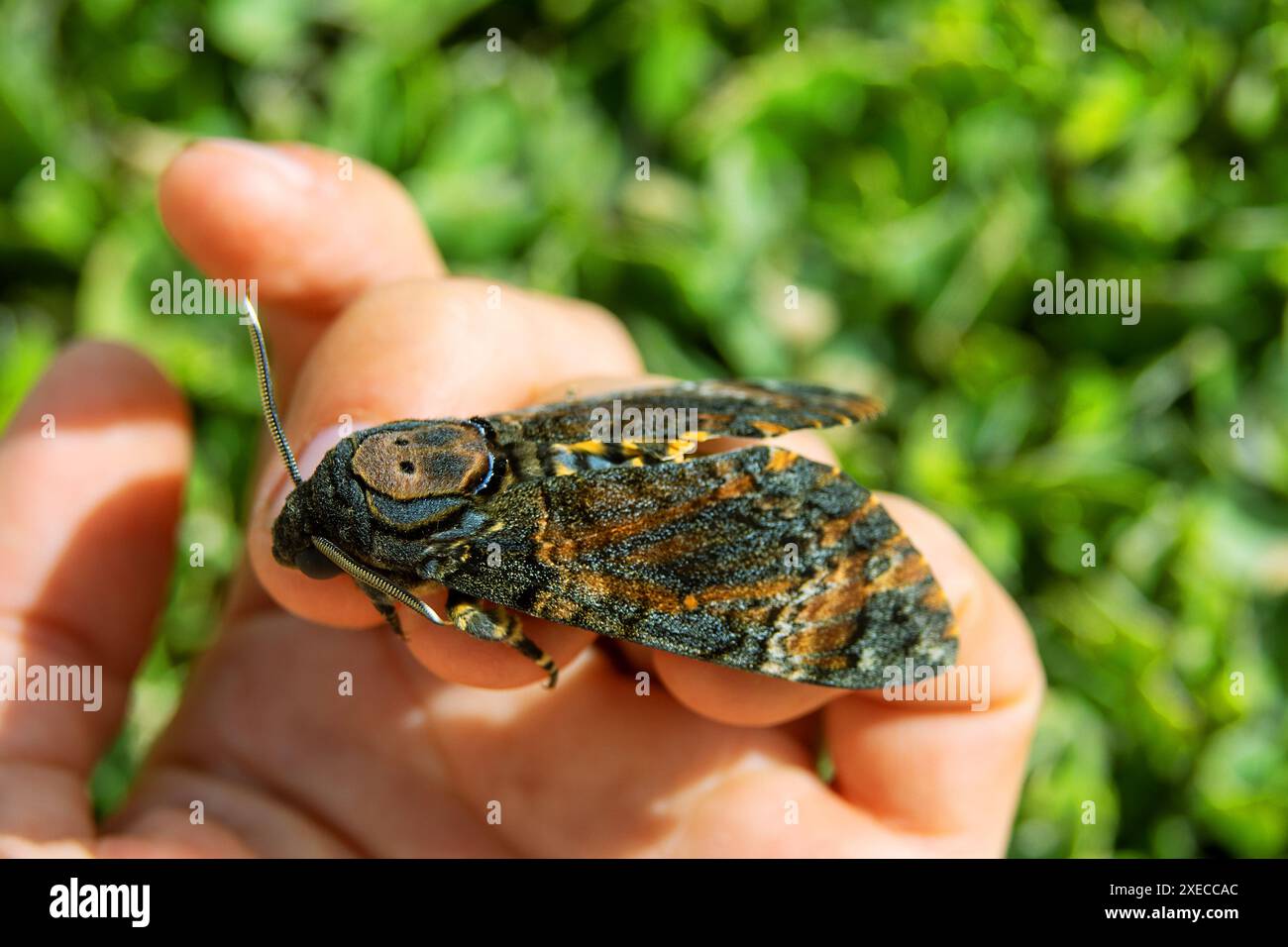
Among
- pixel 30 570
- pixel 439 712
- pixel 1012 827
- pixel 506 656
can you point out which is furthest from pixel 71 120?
pixel 1012 827

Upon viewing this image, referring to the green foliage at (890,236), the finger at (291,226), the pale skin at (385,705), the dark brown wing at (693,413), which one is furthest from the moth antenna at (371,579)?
the green foliage at (890,236)

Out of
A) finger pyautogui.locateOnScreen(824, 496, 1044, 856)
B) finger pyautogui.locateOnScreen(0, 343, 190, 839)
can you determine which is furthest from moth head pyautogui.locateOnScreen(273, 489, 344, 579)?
finger pyautogui.locateOnScreen(824, 496, 1044, 856)

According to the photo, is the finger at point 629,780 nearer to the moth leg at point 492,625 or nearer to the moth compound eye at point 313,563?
the moth leg at point 492,625

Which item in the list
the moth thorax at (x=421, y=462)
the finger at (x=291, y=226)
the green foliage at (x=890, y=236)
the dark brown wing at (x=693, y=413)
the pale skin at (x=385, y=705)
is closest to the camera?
the moth thorax at (x=421, y=462)

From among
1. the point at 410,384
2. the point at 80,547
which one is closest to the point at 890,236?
the point at 410,384

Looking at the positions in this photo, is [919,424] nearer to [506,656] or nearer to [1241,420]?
[1241,420]

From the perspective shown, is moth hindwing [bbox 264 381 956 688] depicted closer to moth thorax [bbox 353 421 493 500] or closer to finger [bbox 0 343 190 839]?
moth thorax [bbox 353 421 493 500]

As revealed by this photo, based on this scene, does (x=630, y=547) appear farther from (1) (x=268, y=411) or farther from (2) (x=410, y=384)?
(1) (x=268, y=411)
